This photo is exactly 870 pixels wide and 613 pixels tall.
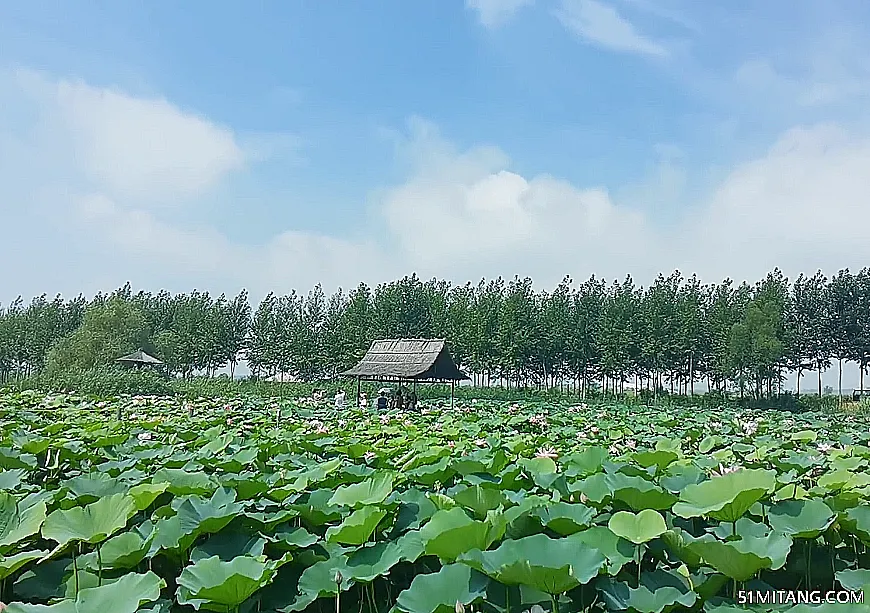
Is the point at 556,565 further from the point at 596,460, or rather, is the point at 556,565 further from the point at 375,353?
the point at 375,353

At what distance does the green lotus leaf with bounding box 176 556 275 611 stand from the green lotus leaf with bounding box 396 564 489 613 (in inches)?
13.7

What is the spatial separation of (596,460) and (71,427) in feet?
14.5

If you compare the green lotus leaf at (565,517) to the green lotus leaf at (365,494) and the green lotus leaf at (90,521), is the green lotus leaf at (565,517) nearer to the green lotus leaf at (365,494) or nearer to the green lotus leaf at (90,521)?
the green lotus leaf at (365,494)

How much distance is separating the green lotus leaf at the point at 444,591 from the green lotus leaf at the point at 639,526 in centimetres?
47

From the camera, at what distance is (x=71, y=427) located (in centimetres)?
580

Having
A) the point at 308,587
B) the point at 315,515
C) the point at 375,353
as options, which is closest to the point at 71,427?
the point at 315,515

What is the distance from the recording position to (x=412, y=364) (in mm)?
21016

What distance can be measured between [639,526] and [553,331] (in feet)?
103

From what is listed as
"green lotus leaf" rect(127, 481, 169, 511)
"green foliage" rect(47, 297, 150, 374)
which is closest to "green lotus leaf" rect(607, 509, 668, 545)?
"green lotus leaf" rect(127, 481, 169, 511)

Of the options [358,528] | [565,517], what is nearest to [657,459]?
[565,517]

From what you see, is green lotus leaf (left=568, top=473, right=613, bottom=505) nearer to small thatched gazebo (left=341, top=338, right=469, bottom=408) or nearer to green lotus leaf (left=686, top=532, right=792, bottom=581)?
green lotus leaf (left=686, top=532, right=792, bottom=581)

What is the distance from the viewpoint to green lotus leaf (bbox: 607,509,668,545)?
1.96 m

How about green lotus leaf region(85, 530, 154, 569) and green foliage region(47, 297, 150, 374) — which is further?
green foliage region(47, 297, 150, 374)

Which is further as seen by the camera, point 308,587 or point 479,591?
point 308,587
